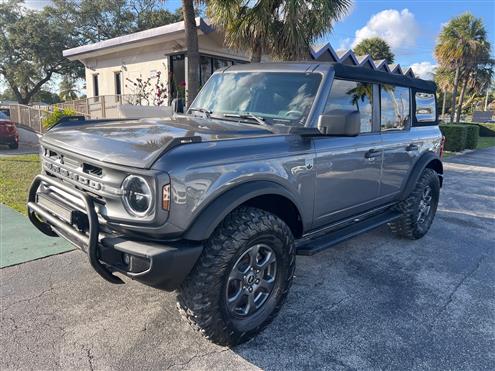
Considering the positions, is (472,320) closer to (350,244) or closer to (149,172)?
(350,244)

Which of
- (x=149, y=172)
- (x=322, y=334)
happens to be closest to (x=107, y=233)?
(x=149, y=172)

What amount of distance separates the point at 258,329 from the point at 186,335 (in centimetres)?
53

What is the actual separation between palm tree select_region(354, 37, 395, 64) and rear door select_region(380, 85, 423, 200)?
3025cm

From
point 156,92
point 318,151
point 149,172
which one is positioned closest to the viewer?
point 149,172

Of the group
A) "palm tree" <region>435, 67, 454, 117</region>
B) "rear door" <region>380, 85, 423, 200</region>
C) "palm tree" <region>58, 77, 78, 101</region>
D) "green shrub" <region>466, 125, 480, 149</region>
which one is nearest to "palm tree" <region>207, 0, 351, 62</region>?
"rear door" <region>380, 85, 423, 200</region>

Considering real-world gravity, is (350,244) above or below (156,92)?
below

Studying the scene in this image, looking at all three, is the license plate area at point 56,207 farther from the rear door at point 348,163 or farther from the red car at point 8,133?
the red car at point 8,133

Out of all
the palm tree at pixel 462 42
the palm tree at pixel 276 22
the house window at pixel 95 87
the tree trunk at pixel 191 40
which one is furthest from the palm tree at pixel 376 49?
the tree trunk at pixel 191 40

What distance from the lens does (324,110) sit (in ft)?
10.8

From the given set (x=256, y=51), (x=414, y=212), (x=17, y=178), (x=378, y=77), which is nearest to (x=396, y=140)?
(x=378, y=77)

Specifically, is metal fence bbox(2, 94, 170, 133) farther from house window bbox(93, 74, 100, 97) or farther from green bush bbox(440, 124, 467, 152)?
green bush bbox(440, 124, 467, 152)

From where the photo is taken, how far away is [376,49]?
32375mm

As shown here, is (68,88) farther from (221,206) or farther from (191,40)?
(221,206)

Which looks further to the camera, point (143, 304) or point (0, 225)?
point (0, 225)
